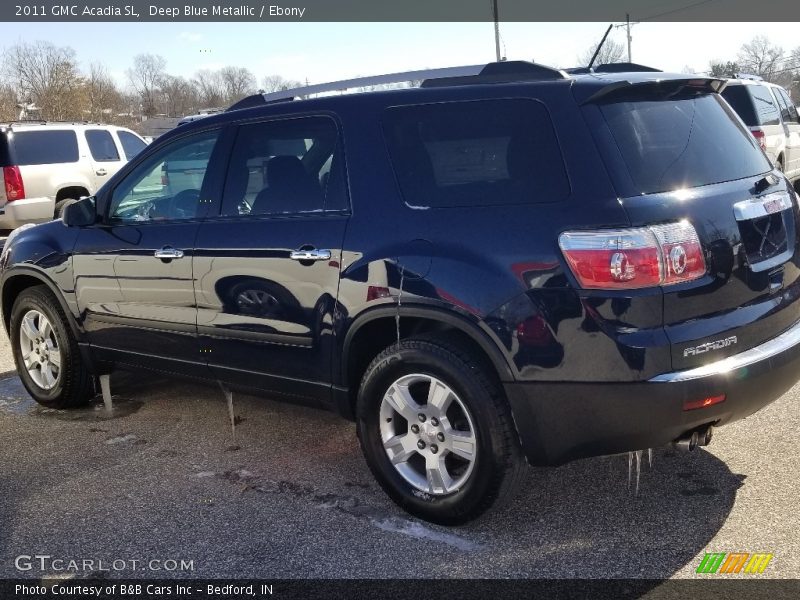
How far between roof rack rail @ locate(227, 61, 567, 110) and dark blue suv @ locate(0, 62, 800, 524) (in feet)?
0.06

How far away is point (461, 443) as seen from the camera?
3279mm

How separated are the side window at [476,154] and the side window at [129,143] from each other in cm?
1154

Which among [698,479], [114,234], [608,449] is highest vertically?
[114,234]

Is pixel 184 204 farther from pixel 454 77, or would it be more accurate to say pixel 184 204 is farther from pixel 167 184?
pixel 454 77

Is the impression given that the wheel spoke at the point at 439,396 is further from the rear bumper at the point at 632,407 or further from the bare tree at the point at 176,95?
the bare tree at the point at 176,95

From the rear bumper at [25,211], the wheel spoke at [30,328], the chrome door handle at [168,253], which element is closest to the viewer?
the chrome door handle at [168,253]

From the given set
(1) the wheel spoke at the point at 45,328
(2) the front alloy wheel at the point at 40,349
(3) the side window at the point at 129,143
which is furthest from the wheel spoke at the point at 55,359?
(3) the side window at the point at 129,143

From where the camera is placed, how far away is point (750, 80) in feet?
37.7

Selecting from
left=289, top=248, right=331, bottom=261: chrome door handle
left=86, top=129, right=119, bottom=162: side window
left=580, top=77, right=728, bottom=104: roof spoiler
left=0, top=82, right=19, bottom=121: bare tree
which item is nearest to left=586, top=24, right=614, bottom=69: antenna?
left=580, top=77, right=728, bottom=104: roof spoiler

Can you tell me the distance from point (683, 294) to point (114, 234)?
10.3 ft

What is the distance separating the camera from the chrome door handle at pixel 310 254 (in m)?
3.58

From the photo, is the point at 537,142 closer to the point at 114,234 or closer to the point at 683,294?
the point at 683,294

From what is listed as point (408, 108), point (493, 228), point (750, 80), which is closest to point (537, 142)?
point (493, 228)

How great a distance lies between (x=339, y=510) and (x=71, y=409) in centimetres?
248
